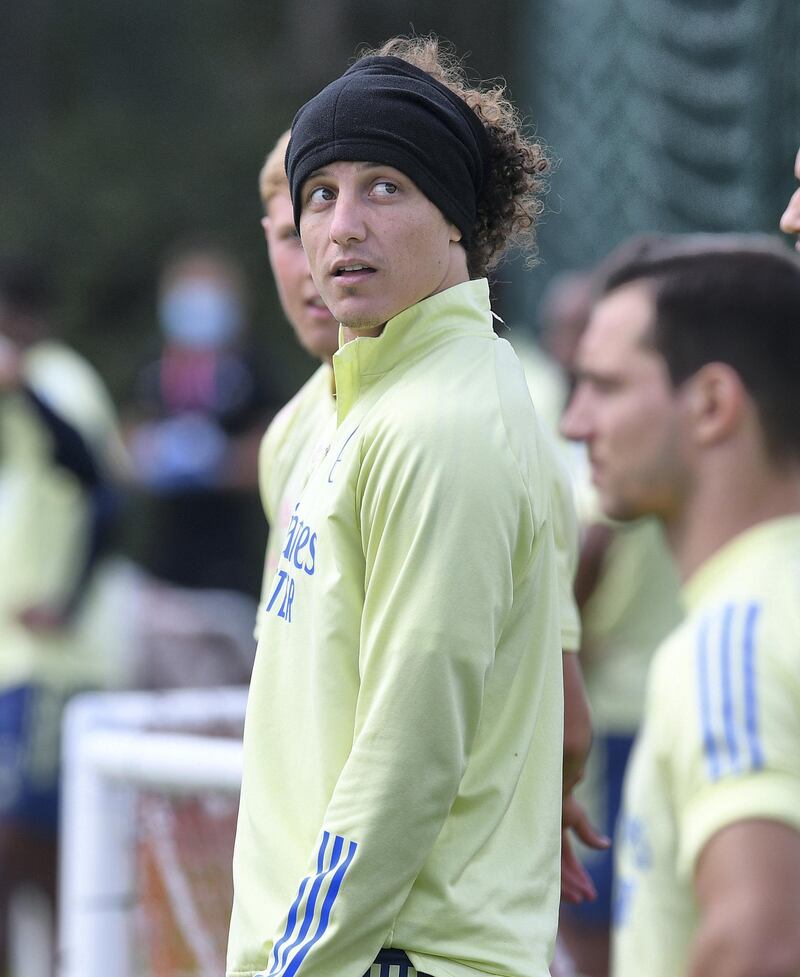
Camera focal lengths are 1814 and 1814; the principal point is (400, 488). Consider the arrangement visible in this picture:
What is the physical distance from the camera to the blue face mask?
28.8 ft

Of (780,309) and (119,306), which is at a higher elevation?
(119,306)

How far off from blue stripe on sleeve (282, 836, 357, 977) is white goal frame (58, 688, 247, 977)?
177 cm

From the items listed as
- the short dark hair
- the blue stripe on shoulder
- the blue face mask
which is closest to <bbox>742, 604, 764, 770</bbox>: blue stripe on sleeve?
the blue stripe on shoulder

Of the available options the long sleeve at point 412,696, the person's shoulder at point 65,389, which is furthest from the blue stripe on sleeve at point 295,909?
the person's shoulder at point 65,389

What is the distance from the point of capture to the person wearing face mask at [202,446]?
847 cm

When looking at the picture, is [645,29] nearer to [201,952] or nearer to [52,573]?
[52,573]

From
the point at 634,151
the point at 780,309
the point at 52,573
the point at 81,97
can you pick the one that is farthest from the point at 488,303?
the point at 81,97

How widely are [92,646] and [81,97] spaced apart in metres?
11.4

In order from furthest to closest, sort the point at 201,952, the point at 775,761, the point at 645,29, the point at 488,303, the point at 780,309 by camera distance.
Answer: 1. the point at 645,29
2. the point at 201,952
3. the point at 780,309
4. the point at 775,761
5. the point at 488,303

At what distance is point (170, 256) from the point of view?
15500 mm

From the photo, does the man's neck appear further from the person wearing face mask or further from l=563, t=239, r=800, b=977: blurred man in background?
the person wearing face mask

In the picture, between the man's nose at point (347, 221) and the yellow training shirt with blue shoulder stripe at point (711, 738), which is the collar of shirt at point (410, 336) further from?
the yellow training shirt with blue shoulder stripe at point (711, 738)

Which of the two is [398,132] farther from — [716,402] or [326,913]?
[716,402]

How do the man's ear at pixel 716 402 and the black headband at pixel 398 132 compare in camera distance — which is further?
the man's ear at pixel 716 402
